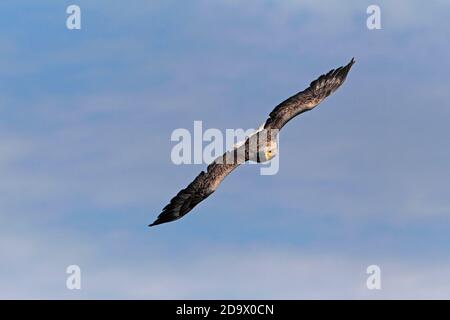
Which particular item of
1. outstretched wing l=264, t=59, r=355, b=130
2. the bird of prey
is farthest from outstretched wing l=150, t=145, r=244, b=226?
outstretched wing l=264, t=59, r=355, b=130

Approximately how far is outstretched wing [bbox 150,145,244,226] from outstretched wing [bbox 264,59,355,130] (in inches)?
77.3

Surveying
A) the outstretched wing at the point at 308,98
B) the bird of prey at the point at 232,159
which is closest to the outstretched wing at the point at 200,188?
the bird of prey at the point at 232,159

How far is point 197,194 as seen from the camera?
104ft

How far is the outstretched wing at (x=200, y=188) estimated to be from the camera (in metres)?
31.3

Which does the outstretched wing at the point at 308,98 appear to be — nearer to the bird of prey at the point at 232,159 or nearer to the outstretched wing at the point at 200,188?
the bird of prey at the point at 232,159

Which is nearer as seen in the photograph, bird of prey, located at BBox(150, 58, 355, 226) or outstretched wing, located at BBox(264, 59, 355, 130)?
bird of prey, located at BBox(150, 58, 355, 226)

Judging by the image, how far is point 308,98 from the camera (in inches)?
1318

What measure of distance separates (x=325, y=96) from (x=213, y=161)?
5.80 meters

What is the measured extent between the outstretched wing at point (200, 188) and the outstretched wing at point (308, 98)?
1.96 m

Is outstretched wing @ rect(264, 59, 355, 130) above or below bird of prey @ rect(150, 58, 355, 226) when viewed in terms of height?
above

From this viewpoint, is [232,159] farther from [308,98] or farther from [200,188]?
[308,98]

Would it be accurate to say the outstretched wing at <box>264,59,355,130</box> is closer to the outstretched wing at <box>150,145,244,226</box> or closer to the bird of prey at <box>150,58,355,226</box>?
the bird of prey at <box>150,58,355,226</box>

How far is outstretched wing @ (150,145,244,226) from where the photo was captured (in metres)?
31.3
